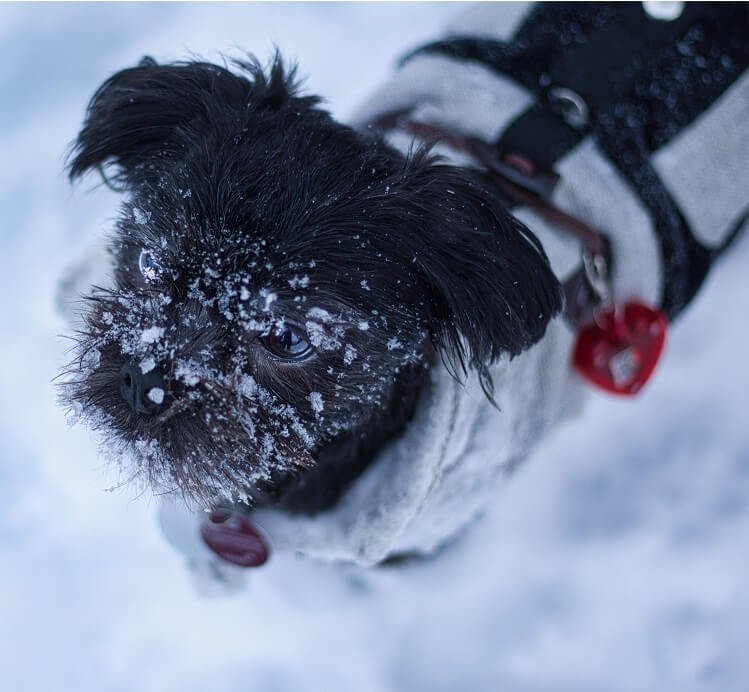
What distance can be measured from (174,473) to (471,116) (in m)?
1.33

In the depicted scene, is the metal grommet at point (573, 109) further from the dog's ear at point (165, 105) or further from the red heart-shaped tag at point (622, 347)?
the dog's ear at point (165, 105)

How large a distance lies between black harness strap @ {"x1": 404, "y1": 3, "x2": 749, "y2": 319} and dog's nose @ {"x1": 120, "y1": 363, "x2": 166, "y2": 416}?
117cm

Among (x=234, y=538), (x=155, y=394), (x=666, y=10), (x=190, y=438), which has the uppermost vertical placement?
(x=666, y=10)

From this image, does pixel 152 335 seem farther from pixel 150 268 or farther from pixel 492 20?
pixel 492 20

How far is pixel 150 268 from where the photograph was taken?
1695mm

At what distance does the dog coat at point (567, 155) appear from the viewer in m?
2.04

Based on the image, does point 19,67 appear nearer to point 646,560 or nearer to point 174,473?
point 174,473

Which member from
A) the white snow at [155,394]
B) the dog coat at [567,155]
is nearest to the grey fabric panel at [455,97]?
the dog coat at [567,155]

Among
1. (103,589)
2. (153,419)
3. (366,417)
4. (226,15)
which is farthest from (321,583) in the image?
(226,15)

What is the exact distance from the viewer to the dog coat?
2045 mm

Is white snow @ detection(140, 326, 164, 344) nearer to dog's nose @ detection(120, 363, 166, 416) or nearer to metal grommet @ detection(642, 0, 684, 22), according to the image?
dog's nose @ detection(120, 363, 166, 416)

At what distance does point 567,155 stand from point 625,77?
33 cm

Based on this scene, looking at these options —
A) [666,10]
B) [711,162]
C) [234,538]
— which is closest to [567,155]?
[711,162]

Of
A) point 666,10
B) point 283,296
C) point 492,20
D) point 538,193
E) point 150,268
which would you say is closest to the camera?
point 283,296
